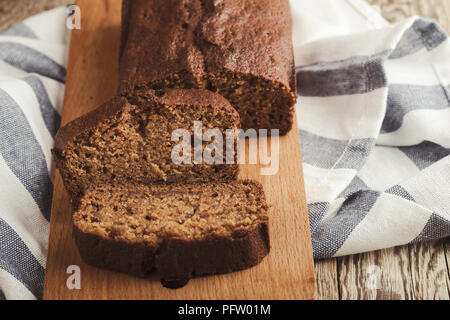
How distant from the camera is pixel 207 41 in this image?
11.7 feet

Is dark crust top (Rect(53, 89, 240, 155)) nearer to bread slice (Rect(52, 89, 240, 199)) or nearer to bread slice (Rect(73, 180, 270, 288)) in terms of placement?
bread slice (Rect(52, 89, 240, 199))

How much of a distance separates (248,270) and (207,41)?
132cm

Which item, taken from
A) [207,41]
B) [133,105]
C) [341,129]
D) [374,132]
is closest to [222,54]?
[207,41]

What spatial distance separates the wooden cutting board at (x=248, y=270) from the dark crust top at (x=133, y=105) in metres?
0.46

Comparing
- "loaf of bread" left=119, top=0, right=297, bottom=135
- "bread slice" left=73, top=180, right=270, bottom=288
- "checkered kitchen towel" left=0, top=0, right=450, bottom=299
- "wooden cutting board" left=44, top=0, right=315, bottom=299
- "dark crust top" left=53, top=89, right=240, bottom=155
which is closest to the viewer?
"bread slice" left=73, top=180, right=270, bottom=288

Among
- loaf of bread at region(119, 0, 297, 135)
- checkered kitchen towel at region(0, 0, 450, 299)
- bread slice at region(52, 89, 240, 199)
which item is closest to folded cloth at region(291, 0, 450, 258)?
checkered kitchen towel at region(0, 0, 450, 299)

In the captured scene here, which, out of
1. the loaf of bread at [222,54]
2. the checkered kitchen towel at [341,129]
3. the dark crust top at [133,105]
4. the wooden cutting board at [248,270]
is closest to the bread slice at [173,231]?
the wooden cutting board at [248,270]

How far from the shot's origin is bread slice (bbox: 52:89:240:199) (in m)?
3.19

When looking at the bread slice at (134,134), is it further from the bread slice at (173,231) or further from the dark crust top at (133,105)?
the bread slice at (173,231)

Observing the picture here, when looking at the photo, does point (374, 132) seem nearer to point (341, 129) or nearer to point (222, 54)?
point (341, 129)

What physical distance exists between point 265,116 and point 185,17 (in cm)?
75

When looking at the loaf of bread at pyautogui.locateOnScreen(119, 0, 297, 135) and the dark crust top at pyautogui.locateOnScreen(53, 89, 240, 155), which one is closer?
the dark crust top at pyautogui.locateOnScreen(53, 89, 240, 155)

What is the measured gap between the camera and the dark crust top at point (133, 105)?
3.18m

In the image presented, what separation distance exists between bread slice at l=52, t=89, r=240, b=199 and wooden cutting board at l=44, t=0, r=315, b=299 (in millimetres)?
293
